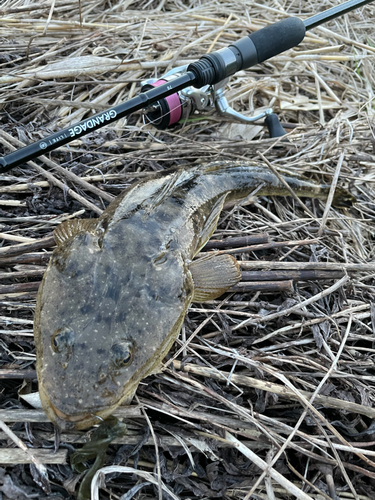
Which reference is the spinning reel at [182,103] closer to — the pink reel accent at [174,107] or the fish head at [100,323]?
the pink reel accent at [174,107]

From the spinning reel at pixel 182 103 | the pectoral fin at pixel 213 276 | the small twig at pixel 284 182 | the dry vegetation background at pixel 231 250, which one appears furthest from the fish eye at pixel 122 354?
the spinning reel at pixel 182 103

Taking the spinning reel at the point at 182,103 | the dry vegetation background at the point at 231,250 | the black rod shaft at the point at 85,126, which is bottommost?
the dry vegetation background at the point at 231,250

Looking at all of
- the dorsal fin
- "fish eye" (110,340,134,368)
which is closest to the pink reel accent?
the dorsal fin

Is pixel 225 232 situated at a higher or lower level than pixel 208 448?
higher

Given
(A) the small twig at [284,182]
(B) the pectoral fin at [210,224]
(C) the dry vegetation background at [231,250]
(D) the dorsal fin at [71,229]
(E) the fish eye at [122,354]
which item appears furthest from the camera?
(A) the small twig at [284,182]

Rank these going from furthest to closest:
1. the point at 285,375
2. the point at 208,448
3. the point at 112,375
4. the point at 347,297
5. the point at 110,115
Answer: the point at 347,297
the point at 110,115
the point at 285,375
the point at 208,448
the point at 112,375

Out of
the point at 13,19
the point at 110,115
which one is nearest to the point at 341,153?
the point at 110,115

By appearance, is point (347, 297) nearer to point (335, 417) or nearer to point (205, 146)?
point (335, 417)
